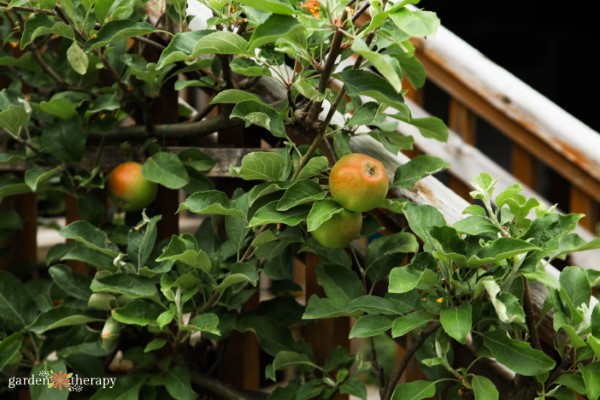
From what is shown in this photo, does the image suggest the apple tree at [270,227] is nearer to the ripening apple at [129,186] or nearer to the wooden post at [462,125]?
the ripening apple at [129,186]

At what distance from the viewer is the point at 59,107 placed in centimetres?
150

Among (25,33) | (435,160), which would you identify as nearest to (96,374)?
(25,33)

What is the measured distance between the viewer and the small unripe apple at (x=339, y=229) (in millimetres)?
1214

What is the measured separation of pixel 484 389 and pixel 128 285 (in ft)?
1.99

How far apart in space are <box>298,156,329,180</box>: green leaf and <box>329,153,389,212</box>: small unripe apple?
1.2 inches

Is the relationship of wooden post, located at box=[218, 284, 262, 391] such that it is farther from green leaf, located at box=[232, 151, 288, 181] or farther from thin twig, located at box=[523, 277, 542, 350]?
thin twig, located at box=[523, 277, 542, 350]

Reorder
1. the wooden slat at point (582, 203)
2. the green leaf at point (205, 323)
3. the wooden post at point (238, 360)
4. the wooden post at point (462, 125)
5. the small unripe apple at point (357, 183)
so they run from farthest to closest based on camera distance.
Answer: the wooden post at point (462, 125)
the wooden slat at point (582, 203)
the wooden post at point (238, 360)
the green leaf at point (205, 323)
the small unripe apple at point (357, 183)

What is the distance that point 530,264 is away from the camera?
110cm

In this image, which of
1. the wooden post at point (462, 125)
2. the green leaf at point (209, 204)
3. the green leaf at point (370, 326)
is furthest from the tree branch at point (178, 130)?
the wooden post at point (462, 125)

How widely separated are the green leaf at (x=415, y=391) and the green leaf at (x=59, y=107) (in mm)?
799

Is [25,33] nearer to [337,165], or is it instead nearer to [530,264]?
[337,165]

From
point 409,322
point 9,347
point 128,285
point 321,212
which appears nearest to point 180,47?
point 321,212

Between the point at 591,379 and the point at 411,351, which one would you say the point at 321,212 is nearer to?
the point at 411,351

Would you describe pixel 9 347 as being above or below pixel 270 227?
below
